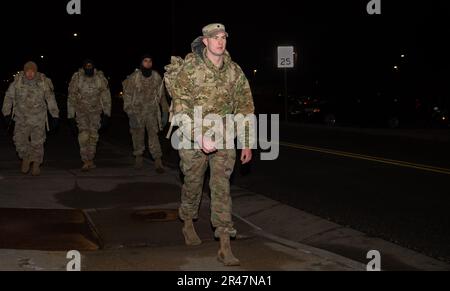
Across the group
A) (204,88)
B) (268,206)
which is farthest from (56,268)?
(268,206)

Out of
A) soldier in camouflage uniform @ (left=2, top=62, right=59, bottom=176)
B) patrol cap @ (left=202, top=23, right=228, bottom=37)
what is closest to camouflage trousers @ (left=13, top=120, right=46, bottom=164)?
soldier in camouflage uniform @ (left=2, top=62, right=59, bottom=176)

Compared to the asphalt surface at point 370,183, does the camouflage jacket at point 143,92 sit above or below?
above

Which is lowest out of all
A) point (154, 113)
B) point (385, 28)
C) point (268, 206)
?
point (268, 206)

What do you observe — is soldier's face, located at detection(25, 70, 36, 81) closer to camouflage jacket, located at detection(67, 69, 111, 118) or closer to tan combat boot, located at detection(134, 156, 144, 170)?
camouflage jacket, located at detection(67, 69, 111, 118)

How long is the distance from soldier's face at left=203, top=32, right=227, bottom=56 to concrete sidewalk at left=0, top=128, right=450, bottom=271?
1775 mm

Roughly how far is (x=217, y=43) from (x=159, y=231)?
2.32m

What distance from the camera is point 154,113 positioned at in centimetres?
1092

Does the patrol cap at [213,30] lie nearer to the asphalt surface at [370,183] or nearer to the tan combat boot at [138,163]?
the asphalt surface at [370,183]

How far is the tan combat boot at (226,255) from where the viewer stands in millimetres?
5395

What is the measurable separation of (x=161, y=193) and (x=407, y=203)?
3255 mm

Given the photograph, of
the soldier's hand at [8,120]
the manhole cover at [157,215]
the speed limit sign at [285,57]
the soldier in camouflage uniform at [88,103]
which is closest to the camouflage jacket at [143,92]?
the soldier in camouflage uniform at [88,103]

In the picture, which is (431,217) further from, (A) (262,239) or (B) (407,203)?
(A) (262,239)

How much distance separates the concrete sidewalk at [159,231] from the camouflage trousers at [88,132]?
36 centimetres

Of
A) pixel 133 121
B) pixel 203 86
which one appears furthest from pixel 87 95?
pixel 203 86
